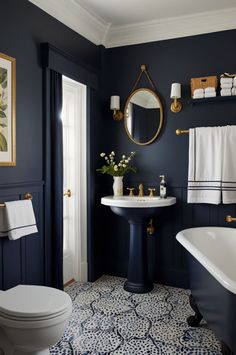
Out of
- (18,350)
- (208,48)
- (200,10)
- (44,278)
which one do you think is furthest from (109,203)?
(200,10)

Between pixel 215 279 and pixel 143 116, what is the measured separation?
210 centimetres

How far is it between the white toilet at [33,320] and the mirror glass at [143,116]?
2075 mm

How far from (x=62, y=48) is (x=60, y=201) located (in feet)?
4.60

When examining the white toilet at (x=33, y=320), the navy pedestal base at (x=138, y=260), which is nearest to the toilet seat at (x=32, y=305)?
the white toilet at (x=33, y=320)

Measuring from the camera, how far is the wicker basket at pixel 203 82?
3.10 m

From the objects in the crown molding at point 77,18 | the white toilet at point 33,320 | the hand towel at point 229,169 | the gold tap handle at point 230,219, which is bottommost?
the white toilet at point 33,320

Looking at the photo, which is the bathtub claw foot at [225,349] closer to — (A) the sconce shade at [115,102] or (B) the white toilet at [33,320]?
(B) the white toilet at [33,320]

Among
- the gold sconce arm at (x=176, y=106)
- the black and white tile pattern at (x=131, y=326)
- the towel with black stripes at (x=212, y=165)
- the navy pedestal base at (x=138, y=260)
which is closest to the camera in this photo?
the black and white tile pattern at (x=131, y=326)

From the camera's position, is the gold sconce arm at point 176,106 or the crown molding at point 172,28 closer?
the crown molding at point 172,28

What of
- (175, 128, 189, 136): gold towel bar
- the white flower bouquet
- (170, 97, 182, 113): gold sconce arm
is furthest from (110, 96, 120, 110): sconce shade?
(175, 128, 189, 136): gold towel bar

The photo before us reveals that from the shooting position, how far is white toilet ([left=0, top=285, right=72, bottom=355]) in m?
1.78

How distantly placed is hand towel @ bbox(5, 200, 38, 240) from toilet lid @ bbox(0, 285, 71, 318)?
394 mm

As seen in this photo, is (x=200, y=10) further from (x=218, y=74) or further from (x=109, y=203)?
(x=109, y=203)

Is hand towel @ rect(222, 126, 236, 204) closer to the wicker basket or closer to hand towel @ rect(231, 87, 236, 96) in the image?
hand towel @ rect(231, 87, 236, 96)
